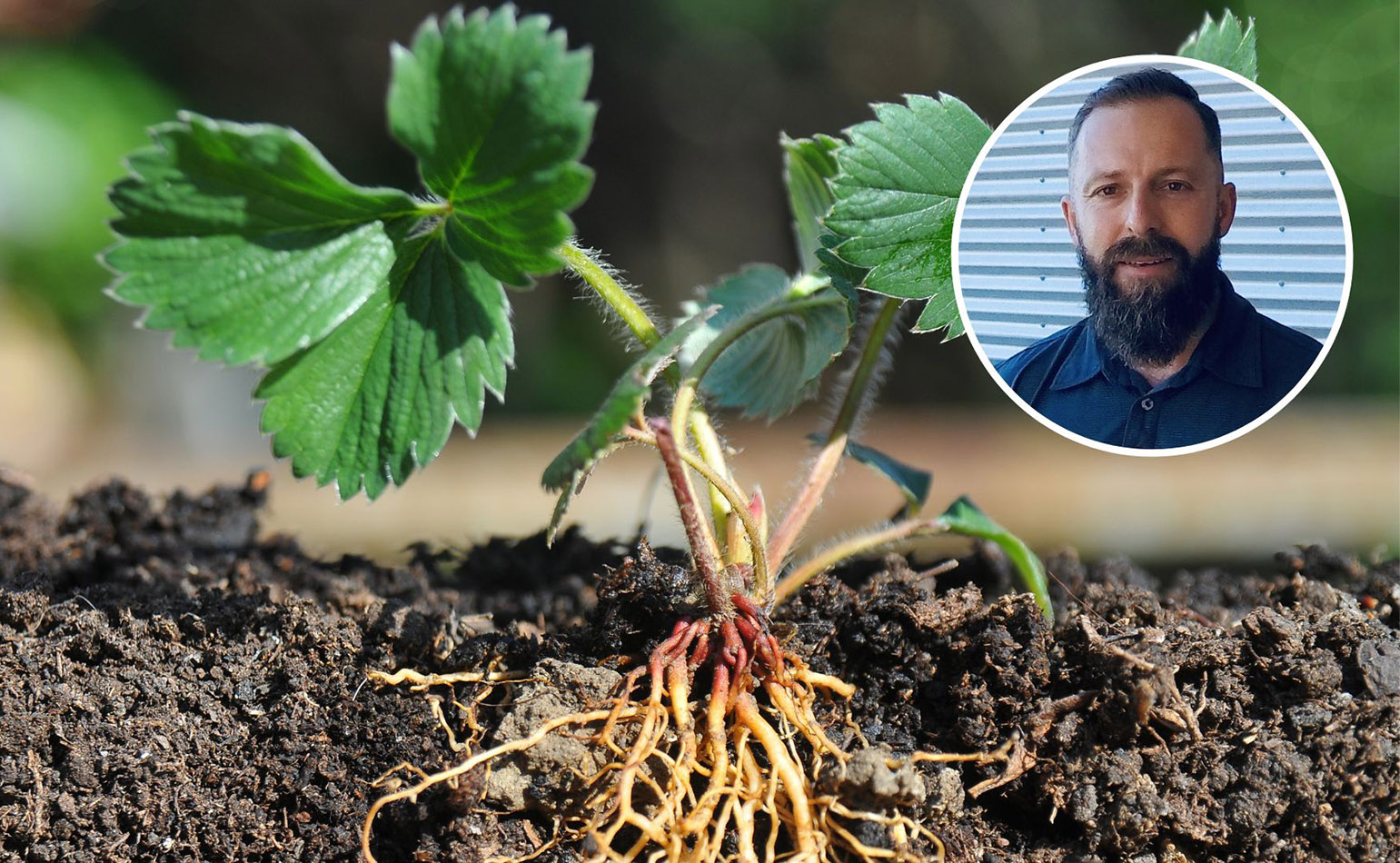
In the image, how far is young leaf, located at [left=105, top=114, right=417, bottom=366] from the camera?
24.4 inches

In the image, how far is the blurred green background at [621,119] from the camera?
10.5 ft

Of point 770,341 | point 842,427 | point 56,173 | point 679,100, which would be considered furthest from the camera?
point 679,100

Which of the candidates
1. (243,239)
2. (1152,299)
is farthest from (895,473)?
(243,239)

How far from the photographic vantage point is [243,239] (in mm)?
660

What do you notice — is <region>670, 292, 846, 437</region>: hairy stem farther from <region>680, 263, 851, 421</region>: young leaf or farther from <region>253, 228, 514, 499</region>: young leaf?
<region>253, 228, 514, 499</region>: young leaf

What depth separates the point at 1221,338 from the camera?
0.68m

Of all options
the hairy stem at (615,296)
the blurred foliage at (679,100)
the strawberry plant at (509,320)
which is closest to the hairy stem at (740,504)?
the strawberry plant at (509,320)

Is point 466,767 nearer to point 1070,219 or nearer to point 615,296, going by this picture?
point 615,296

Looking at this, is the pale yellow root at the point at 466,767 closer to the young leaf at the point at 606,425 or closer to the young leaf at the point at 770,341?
the young leaf at the point at 606,425

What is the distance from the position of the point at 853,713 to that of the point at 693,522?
161 mm

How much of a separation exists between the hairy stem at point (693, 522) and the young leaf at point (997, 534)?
146 mm

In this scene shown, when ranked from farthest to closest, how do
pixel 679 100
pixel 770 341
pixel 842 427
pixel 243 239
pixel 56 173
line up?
pixel 679 100 < pixel 56 173 < pixel 770 341 < pixel 842 427 < pixel 243 239

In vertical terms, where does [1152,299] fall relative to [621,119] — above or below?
below

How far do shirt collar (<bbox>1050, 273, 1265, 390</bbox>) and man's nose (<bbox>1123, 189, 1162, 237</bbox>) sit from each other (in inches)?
2.2
